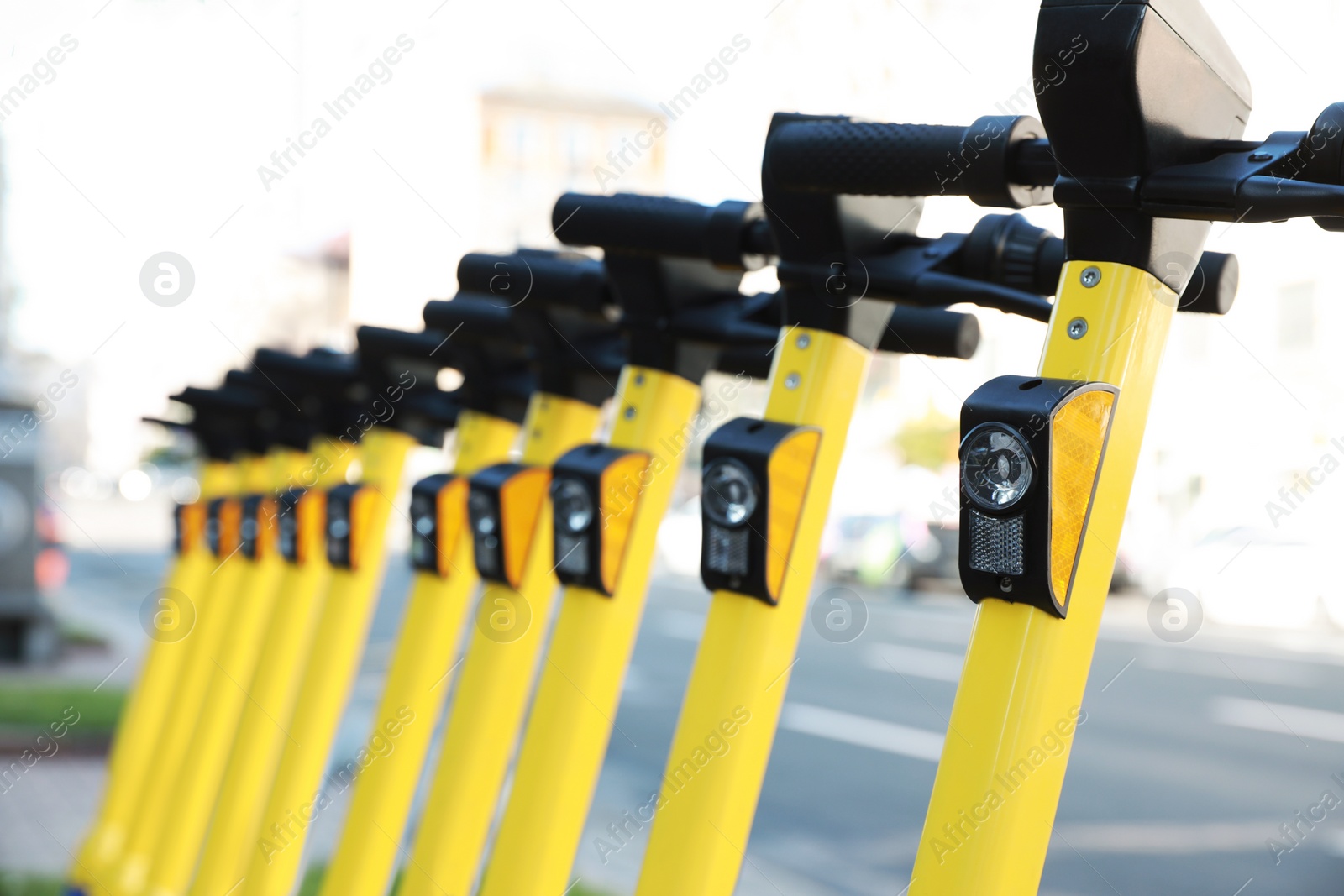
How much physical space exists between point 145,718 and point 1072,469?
4.16 meters

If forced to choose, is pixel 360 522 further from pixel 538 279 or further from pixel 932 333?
pixel 932 333

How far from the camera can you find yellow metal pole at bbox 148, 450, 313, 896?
3.59 metres

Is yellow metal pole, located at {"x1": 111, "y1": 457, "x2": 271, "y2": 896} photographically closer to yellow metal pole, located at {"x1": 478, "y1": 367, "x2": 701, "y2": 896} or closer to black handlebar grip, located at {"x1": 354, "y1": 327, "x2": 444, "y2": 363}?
black handlebar grip, located at {"x1": 354, "y1": 327, "x2": 444, "y2": 363}

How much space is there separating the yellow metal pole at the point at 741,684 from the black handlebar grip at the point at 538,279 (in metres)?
0.51

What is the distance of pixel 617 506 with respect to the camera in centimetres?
183

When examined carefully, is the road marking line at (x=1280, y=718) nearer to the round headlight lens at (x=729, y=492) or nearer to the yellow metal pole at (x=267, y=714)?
the yellow metal pole at (x=267, y=714)

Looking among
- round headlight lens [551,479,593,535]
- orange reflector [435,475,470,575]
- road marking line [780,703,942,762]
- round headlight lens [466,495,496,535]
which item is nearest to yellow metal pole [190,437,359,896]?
orange reflector [435,475,470,575]

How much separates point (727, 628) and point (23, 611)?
9.00 meters

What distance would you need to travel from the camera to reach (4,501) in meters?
8.69

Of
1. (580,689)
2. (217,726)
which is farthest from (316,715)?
(580,689)

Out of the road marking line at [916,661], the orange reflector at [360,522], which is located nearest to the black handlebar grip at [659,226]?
the orange reflector at [360,522]

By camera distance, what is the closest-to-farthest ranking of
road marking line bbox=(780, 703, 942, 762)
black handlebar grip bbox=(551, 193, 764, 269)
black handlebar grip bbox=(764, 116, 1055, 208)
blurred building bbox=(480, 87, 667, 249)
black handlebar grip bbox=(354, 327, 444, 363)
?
black handlebar grip bbox=(764, 116, 1055, 208)
black handlebar grip bbox=(551, 193, 764, 269)
black handlebar grip bbox=(354, 327, 444, 363)
road marking line bbox=(780, 703, 942, 762)
blurred building bbox=(480, 87, 667, 249)

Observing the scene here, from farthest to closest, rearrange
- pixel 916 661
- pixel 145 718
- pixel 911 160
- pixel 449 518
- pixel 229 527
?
pixel 916 661 < pixel 145 718 < pixel 229 527 < pixel 449 518 < pixel 911 160

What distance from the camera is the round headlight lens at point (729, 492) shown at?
4.89 ft
